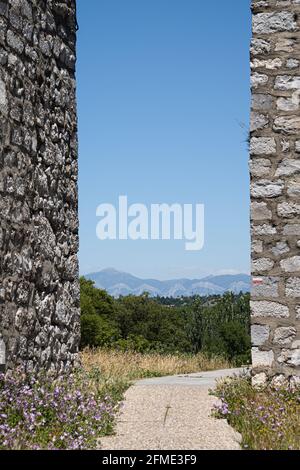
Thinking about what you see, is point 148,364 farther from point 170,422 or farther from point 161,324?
point 161,324

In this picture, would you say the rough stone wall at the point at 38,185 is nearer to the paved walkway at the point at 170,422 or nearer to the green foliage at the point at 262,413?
the paved walkway at the point at 170,422

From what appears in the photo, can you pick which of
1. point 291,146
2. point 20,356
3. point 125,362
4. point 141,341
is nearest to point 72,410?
point 20,356

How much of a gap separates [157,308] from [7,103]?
14436mm

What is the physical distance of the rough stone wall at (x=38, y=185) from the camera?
6.72 meters

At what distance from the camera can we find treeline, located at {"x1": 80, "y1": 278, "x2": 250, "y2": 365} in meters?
16.7

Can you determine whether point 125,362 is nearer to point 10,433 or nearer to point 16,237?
point 16,237

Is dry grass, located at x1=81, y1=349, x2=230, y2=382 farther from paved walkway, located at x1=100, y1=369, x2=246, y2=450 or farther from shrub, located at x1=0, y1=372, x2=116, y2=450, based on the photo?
shrub, located at x1=0, y1=372, x2=116, y2=450

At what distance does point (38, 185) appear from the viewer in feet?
24.5

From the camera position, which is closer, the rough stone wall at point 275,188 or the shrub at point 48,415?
the shrub at point 48,415

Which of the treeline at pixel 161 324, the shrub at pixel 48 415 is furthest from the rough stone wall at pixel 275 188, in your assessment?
the treeline at pixel 161 324

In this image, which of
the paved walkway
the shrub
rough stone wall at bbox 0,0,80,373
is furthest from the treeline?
the shrub

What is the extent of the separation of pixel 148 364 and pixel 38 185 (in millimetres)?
5876

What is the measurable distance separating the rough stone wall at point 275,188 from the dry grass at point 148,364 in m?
3.51

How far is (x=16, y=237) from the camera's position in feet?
22.5
